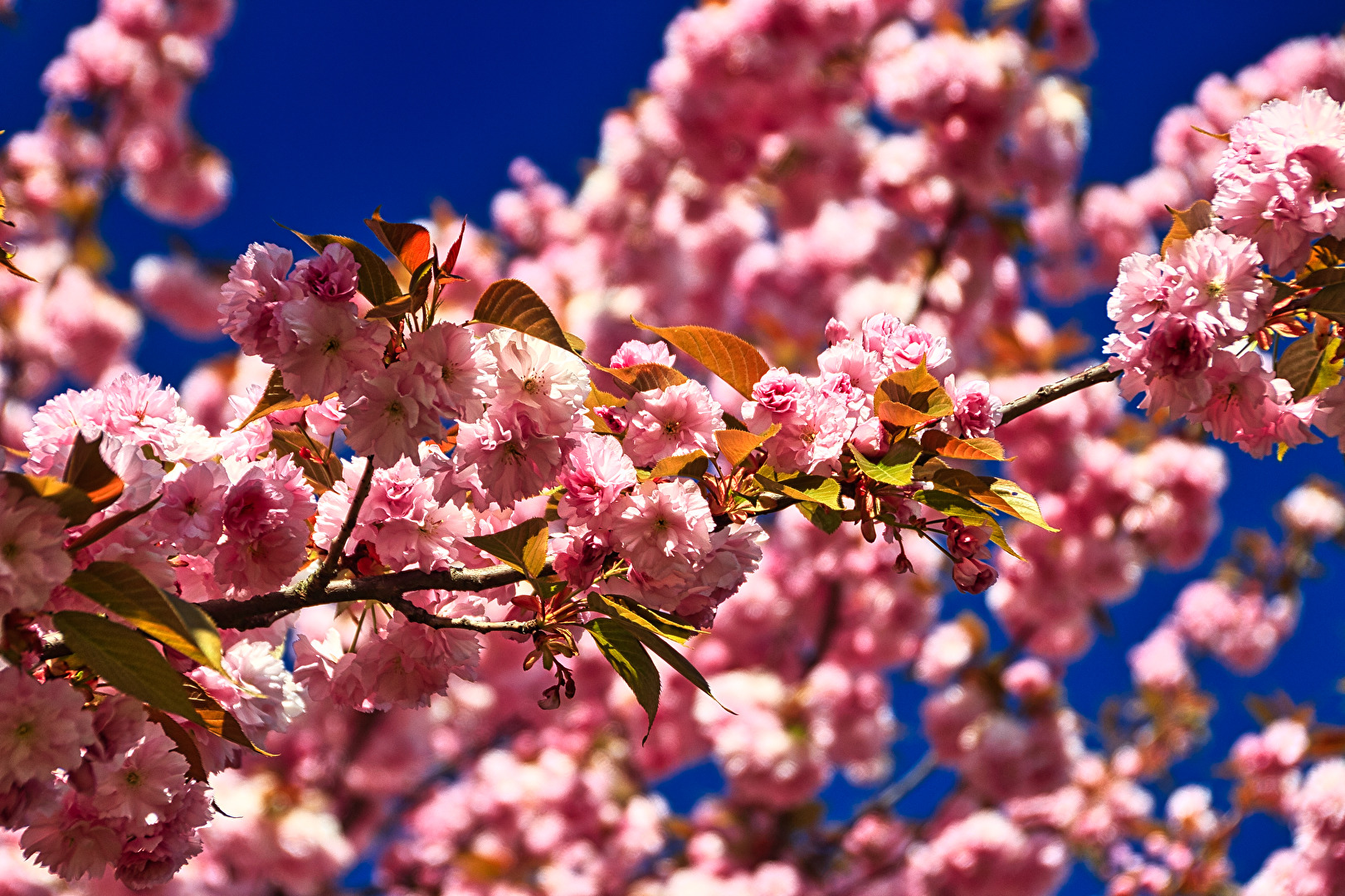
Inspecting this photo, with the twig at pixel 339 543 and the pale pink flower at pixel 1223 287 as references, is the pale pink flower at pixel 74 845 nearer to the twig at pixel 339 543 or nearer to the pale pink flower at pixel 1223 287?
the twig at pixel 339 543

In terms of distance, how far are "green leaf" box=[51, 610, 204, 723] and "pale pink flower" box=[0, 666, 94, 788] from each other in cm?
7

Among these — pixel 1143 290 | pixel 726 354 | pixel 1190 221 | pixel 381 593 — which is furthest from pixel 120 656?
pixel 1190 221

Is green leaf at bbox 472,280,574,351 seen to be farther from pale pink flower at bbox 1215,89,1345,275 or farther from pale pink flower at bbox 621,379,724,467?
pale pink flower at bbox 1215,89,1345,275

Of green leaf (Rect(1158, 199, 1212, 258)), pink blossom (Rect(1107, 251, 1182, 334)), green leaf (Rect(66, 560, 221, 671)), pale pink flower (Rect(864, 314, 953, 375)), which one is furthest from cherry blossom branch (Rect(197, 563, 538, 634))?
green leaf (Rect(1158, 199, 1212, 258))

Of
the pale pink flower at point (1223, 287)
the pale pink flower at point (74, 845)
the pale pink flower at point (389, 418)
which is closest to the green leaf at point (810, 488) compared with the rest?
the pale pink flower at point (389, 418)

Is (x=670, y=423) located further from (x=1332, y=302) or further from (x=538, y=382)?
(x=1332, y=302)

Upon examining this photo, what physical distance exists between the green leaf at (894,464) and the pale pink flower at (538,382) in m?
0.31

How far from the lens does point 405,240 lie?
107 cm

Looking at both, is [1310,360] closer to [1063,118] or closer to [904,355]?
[904,355]

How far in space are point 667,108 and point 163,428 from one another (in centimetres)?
538

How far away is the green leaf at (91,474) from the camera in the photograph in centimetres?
96

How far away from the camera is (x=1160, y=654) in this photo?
666 centimetres

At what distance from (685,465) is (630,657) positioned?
22cm

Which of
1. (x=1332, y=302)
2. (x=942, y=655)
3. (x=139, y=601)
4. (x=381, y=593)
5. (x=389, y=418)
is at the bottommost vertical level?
(x=139, y=601)
